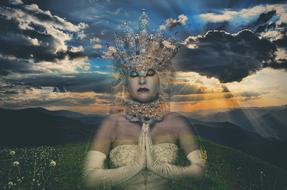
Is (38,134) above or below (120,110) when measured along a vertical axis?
below

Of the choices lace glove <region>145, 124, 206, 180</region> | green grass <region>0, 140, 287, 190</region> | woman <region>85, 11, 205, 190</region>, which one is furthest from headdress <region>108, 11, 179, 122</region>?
green grass <region>0, 140, 287, 190</region>

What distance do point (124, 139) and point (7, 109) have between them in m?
1.84

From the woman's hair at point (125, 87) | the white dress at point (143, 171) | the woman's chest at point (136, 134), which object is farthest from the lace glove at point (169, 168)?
the woman's hair at point (125, 87)

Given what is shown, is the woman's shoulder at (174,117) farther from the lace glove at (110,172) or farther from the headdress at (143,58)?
the lace glove at (110,172)

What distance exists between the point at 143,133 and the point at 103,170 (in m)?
0.44

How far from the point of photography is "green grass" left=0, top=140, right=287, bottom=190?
376 centimetres

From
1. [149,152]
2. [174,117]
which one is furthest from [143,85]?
[149,152]

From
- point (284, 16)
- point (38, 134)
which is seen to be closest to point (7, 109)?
point (38, 134)

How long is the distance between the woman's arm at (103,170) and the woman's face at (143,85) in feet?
1.42

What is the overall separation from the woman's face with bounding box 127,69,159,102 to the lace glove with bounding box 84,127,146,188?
1.62 feet

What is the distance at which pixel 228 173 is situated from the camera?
4.18 m

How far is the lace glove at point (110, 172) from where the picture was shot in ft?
9.17

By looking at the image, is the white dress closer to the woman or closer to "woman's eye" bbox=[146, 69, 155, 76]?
the woman

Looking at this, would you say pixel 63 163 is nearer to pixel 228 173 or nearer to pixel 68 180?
pixel 68 180
